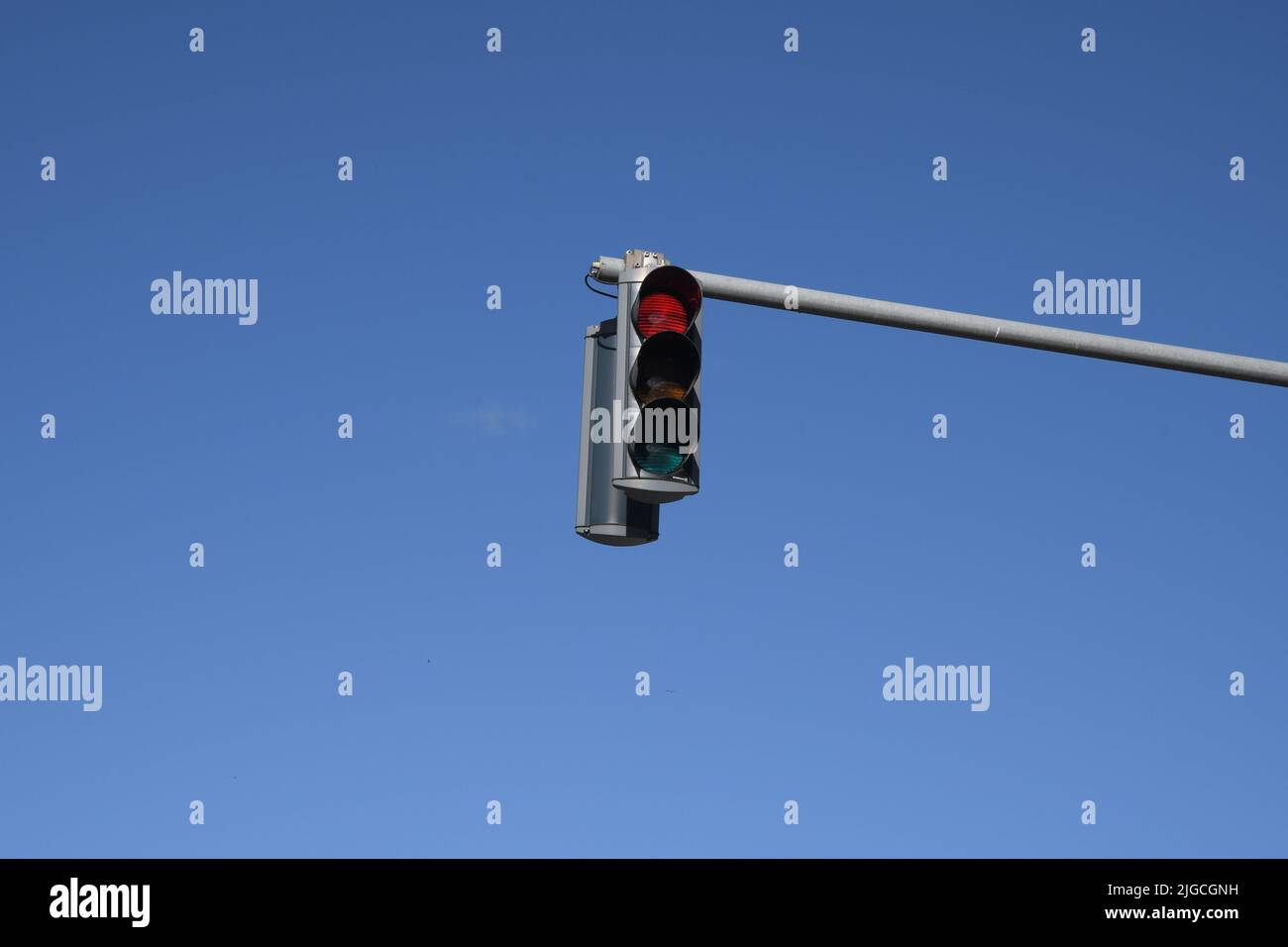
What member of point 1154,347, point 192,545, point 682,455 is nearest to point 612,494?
point 682,455

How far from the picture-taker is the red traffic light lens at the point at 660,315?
5945mm

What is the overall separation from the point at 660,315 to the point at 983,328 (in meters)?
1.61

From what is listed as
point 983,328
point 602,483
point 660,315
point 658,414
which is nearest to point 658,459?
point 658,414

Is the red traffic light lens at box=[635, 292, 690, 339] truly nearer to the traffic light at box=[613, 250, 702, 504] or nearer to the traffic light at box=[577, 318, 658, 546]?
the traffic light at box=[613, 250, 702, 504]

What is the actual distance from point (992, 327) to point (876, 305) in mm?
555

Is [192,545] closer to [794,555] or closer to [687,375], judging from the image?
[794,555]

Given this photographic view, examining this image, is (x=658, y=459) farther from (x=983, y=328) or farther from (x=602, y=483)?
(x=983, y=328)

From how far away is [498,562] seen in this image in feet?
48.8

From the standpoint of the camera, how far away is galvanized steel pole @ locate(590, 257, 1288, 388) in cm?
641

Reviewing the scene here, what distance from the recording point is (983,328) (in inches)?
266

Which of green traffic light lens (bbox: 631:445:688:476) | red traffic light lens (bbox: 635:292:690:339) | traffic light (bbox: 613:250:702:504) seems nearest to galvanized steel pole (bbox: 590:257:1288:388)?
red traffic light lens (bbox: 635:292:690:339)

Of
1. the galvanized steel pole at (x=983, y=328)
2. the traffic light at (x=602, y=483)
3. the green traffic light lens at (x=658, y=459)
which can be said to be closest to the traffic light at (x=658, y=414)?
the green traffic light lens at (x=658, y=459)

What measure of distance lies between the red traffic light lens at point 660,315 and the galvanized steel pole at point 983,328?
294mm

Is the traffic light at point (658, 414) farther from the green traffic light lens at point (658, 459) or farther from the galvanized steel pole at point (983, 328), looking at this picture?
the galvanized steel pole at point (983, 328)
